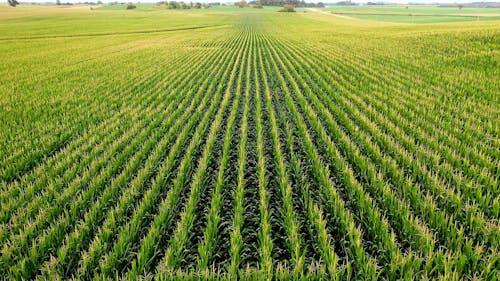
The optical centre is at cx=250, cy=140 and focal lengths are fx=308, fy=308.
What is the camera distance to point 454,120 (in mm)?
7684

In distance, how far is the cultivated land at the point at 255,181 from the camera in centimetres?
351

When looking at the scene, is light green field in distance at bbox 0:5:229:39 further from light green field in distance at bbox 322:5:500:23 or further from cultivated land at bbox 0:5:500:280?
light green field in distance at bbox 322:5:500:23

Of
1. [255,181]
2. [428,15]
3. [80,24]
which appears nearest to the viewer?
[255,181]

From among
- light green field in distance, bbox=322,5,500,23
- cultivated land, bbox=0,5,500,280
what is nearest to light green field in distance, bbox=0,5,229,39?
cultivated land, bbox=0,5,500,280

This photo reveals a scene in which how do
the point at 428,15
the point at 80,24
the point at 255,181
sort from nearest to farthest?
the point at 255,181 < the point at 80,24 < the point at 428,15

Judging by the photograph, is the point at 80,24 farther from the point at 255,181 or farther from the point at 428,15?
the point at 428,15

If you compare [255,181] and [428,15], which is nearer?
[255,181]

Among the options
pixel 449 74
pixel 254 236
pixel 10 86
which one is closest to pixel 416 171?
pixel 254 236

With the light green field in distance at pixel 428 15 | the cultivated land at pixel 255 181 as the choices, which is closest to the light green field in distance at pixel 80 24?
the cultivated land at pixel 255 181

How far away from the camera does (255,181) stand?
566 centimetres

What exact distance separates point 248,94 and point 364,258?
9.40 metres

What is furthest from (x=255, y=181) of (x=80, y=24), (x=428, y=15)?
(x=428, y=15)

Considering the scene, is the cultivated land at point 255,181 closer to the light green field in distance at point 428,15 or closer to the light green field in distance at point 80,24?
the light green field in distance at point 80,24

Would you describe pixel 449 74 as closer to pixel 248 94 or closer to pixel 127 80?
pixel 248 94
